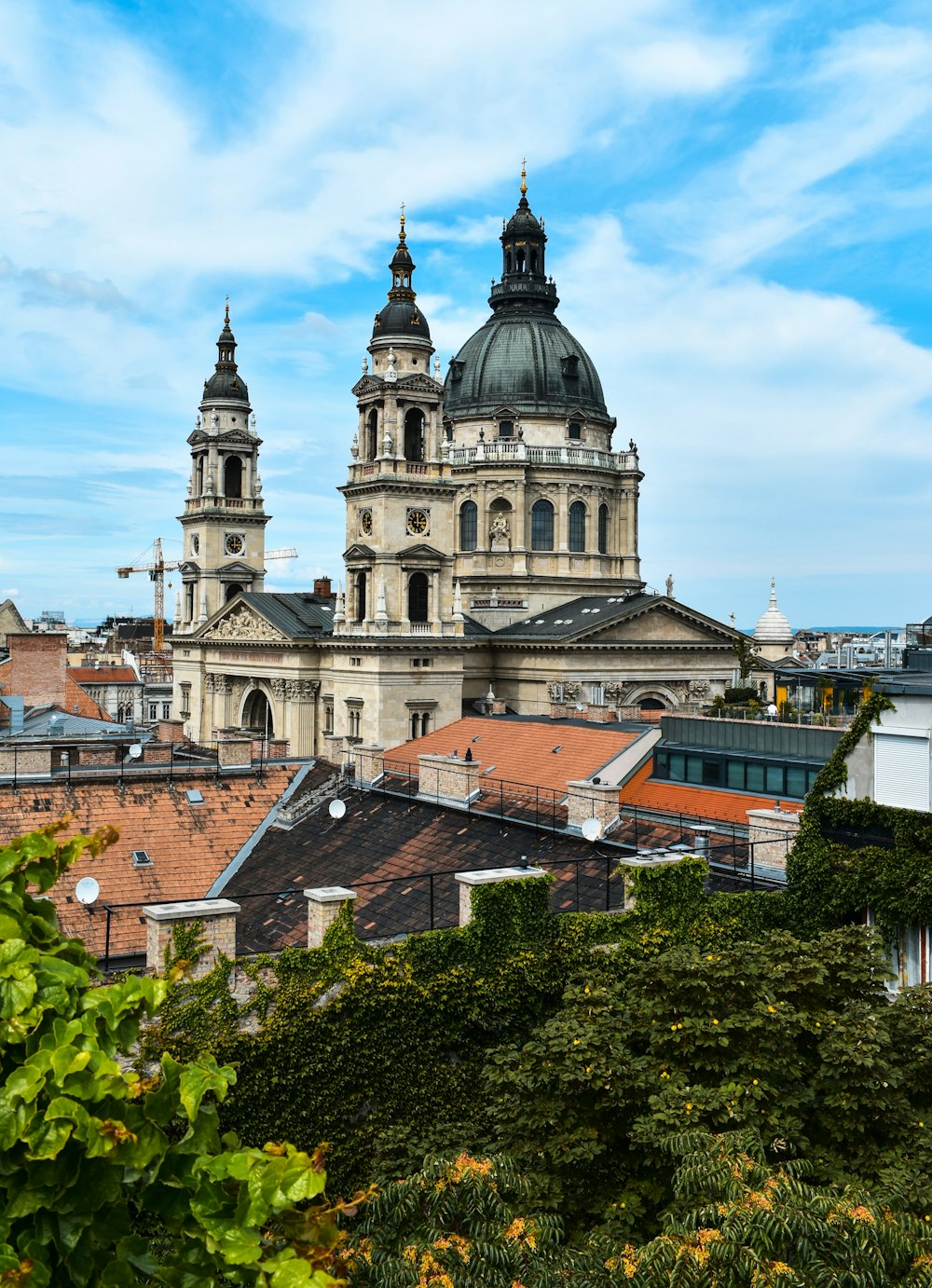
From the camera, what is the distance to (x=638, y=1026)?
56.2ft

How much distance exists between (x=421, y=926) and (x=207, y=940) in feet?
18.4

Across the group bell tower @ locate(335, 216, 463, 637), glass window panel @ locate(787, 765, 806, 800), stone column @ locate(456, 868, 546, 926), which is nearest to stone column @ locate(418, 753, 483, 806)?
glass window panel @ locate(787, 765, 806, 800)

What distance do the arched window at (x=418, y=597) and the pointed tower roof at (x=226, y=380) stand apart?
28.7 meters

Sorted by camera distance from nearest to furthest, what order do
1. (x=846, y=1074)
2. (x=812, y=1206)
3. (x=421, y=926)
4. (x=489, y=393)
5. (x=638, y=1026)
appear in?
(x=812, y=1206)
(x=846, y=1074)
(x=638, y=1026)
(x=421, y=926)
(x=489, y=393)

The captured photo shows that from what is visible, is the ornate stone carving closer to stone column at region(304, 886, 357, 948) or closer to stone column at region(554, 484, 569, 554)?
stone column at region(554, 484, 569, 554)

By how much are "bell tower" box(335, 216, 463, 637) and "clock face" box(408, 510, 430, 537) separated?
0.05m

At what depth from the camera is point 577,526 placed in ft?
280

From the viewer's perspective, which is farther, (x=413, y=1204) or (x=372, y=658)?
(x=372, y=658)

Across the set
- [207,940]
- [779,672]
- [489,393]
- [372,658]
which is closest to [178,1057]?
[207,940]

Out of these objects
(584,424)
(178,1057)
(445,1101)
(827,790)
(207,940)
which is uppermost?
(584,424)

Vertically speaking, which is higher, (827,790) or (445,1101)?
(827,790)

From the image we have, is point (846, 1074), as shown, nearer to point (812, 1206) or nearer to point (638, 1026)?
point (638, 1026)

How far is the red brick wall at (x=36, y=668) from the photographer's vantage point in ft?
204

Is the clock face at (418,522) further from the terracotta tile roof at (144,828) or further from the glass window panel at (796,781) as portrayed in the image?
the glass window panel at (796,781)
